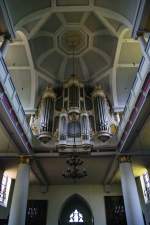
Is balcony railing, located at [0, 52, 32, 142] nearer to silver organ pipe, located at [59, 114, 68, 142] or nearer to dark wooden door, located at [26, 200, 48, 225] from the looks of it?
silver organ pipe, located at [59, 114, 68, 142]

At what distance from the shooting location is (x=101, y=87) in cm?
1684

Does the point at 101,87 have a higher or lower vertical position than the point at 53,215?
higher

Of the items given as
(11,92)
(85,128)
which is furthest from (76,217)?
(11,92)

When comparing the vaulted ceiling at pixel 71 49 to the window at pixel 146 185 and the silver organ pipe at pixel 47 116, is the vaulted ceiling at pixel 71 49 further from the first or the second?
the window at pixel 146 185

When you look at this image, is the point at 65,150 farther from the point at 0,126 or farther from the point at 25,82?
the point at 25,82

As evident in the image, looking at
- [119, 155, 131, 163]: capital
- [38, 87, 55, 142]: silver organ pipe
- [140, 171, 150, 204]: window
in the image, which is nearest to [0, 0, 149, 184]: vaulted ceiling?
[119, 155, 131, 163]: capital

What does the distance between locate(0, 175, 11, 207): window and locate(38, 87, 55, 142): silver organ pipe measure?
509 centimetres

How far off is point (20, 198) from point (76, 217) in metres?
6.83

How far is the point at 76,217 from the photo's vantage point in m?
16.1

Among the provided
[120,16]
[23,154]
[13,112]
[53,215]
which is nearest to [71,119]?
[23,154]

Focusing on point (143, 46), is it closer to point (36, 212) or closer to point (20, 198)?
point (20, 198)

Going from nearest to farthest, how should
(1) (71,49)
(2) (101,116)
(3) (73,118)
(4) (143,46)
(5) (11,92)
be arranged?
(4) (143,46)
(5) (11,92)
(3) (73,118)
(2) (101,116)
(1) (71,49)

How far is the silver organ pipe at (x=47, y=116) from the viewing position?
13.0 m

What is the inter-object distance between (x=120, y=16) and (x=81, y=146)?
6.96 meters
